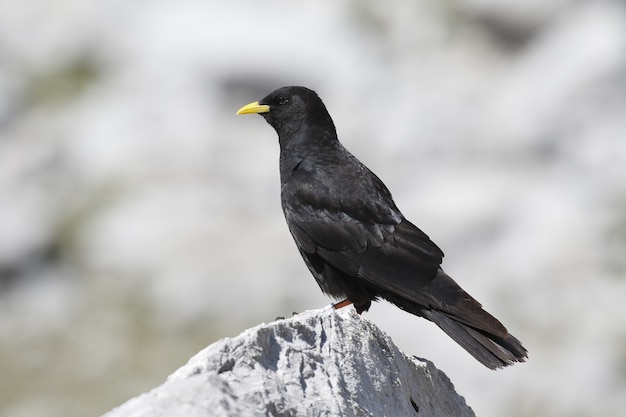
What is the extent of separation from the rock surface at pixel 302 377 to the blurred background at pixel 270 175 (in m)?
18.3

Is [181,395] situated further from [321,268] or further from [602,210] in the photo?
[602,210]

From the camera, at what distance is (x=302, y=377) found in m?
5.54

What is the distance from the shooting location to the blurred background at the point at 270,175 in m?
27.0

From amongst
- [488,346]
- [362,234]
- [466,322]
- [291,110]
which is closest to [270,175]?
[291,110]

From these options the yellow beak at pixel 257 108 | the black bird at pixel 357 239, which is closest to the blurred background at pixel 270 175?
the yellow beak at pixel 257 108

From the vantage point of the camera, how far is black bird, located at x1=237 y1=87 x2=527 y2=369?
7949mm

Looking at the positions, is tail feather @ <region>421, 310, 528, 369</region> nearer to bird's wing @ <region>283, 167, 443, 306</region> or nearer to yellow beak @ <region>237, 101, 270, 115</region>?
bird's wing @ <region>283, 167, 443, 306</region>

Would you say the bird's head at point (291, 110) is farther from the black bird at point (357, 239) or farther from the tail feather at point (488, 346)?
the tail feather at point (488, 346)

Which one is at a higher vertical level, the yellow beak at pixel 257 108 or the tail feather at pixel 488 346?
the yellow beak at pixel 257 108

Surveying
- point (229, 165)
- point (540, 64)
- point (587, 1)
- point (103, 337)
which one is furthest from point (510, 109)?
point (103, 337)

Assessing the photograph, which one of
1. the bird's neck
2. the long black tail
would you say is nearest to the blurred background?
the bird's neck

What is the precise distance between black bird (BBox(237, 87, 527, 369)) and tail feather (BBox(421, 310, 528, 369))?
28 millimetres

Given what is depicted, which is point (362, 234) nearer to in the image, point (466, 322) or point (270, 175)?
point (466, 322)

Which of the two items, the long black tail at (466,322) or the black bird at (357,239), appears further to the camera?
the black bird at (357,239)
